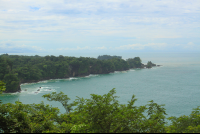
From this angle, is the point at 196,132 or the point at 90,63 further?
the point at 90,63

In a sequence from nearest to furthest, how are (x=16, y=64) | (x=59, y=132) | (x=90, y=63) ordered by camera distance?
(x=59, y=132) → (x=16, y=64) → (x=90, y=63)

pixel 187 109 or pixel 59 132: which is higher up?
pixel 59 132

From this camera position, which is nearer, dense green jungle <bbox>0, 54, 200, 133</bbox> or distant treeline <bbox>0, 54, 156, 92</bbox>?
dense green jungle <bbox>0, 54, 200, 133</bbox>

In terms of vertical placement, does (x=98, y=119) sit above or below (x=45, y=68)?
below

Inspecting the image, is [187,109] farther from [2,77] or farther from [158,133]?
[2,77]

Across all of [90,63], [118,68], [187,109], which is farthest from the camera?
[118,68]

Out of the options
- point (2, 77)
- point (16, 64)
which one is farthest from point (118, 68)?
point (2, 77)

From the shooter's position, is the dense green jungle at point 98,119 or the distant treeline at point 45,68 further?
the distant treeline at point 45,68

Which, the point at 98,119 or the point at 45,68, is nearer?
the point at 98,119
